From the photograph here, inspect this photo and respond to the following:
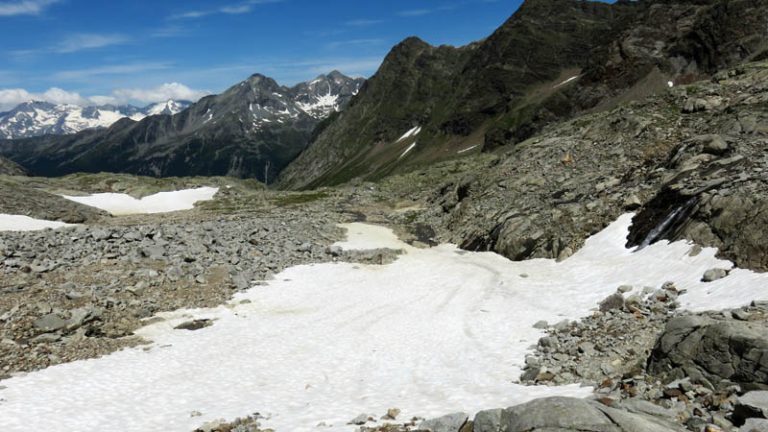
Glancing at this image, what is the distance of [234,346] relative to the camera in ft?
83.5

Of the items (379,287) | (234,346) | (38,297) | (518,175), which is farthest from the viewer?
(518,175)

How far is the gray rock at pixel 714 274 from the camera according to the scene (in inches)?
890

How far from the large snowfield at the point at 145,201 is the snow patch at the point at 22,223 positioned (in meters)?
23.9

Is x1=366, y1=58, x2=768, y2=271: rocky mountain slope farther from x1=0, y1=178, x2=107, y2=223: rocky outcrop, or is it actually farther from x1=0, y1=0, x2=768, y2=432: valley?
x1=0, y1=178, x2=107, y2=223: rocky outcrop

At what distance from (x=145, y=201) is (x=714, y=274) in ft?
353

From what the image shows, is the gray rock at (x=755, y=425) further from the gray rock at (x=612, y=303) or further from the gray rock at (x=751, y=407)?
the gray rock at (x=612, y=303)

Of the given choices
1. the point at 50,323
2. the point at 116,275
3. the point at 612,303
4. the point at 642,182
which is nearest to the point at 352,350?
the point at 612,303

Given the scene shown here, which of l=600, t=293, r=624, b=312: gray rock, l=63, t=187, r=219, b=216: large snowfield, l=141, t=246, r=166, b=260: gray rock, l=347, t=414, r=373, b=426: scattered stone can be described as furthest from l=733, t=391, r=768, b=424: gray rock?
l=63, t=187, r=219, b=216: large snowfield

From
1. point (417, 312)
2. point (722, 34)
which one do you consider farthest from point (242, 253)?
point (722, 34)

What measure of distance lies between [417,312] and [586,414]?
19.5 meters

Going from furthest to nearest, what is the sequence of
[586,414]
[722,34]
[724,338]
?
1. [722,34]
2. [724,338]
3. [586,414]

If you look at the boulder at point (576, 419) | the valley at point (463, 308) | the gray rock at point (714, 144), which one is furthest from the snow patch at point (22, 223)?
the gray rock at point (714, 144)

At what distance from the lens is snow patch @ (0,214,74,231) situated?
63.4m

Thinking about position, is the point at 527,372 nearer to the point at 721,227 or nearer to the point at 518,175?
the point at 721,227
